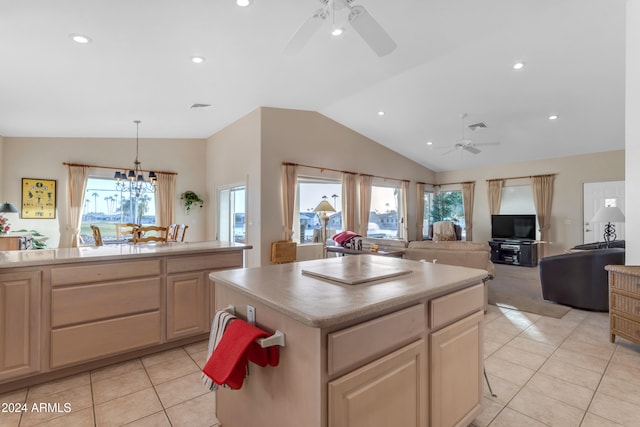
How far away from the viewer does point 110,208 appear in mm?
6473

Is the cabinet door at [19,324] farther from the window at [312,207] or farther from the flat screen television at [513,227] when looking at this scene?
the flat screen television at [513,227]

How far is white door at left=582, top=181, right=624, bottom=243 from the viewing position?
6.46 metres

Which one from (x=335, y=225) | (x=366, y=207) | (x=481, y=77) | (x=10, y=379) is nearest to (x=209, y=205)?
(x=335, y=225)

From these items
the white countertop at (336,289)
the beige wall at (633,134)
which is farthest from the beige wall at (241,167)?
the beige wall at (633,134)

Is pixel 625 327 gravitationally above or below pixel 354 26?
below

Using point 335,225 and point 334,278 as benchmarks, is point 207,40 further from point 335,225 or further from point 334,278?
point 335,225

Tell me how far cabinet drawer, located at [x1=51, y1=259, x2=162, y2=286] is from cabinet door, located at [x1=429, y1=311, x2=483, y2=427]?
2303mm

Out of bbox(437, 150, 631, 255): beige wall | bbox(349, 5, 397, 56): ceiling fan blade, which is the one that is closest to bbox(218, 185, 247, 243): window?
bbox(349, 5, 397, 56): ceiling fan blade

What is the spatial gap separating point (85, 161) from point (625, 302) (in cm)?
844

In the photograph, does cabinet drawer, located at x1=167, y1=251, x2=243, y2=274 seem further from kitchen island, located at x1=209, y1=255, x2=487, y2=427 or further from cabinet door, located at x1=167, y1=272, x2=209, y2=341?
kitchen island, located at x1=209, y1=255, x2=487, y2=427

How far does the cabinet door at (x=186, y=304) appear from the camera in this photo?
269 cm

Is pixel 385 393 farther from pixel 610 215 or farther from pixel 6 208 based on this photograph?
pixel 6 208

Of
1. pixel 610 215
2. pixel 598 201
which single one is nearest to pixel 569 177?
pixel 598 201

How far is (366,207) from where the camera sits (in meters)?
7.23
